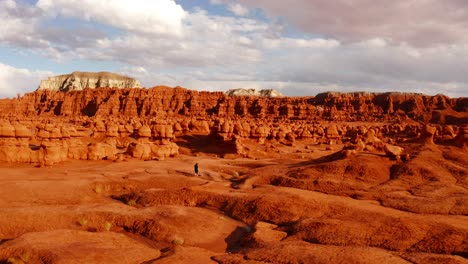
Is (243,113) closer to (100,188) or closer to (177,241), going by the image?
(100,188)

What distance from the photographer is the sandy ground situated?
39.7ft

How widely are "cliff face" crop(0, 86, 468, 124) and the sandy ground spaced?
92.1m

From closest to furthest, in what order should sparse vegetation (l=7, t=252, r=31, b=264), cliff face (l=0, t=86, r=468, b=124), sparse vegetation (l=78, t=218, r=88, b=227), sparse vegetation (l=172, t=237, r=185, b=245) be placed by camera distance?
sparse vegetation (l=7, t=252, r=31, b=264) < sparse vegetation (l=172, t=237, r=185, b=245) < sparse vegetation (l=78, t=218, r=88, b=227) < cliff face (l=0, t=86, r=468, b=124)

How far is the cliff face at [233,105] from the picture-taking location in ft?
379

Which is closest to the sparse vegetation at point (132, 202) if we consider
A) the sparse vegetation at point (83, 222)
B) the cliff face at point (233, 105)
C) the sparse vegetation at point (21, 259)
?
the sparse vegetation at point (83, 222)

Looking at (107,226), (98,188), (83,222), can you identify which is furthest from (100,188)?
(107,226)

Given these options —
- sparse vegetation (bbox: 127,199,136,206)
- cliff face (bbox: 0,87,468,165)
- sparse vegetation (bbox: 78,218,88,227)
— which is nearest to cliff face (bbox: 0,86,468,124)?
cliff face (bbox: 0,87,468,165)

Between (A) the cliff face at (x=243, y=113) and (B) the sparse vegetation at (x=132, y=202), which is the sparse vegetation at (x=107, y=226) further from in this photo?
(A) the cliff face at (x=243, y=113)

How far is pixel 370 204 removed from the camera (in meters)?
17.4

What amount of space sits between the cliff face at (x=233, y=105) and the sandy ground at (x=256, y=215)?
92124 millimetres

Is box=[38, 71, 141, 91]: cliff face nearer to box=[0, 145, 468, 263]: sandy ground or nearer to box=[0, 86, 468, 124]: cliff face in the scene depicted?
box=[0, 86, 468, 124]: cliff face

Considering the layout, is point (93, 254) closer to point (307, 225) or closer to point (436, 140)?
point (307, 225)

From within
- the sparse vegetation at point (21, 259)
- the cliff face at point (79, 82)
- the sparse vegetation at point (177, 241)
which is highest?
the cliff face at point (79, 82)

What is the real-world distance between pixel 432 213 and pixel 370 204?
2.44 m
